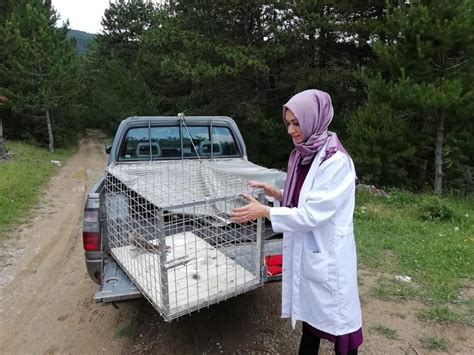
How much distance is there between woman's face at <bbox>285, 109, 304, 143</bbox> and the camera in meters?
2.15

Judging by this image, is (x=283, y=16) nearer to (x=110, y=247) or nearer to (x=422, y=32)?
(x=422, y=32)

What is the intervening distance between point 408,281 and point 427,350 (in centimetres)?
129

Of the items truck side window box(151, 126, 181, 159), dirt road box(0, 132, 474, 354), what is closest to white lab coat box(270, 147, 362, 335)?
dirt road box(0, 132, 474, 354)

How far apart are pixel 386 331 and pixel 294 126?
7.82 ft

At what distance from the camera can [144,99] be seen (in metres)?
22.3

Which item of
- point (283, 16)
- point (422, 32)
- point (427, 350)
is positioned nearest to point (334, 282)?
point (427, 350)

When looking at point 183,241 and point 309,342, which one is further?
point 183,241

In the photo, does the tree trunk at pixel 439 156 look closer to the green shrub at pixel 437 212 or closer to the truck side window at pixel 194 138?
the green shrub at pixel 437 212

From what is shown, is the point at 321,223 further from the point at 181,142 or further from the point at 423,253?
the point at 423,253

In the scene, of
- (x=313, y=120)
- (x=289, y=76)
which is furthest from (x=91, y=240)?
(x=289, y=76)

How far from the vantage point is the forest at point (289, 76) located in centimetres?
891

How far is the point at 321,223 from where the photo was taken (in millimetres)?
2033

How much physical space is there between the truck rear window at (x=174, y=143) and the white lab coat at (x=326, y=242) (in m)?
3.16

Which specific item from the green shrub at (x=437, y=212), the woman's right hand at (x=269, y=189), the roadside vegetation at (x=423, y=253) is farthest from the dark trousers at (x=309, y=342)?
the green shrub at (x=437, y=212)
